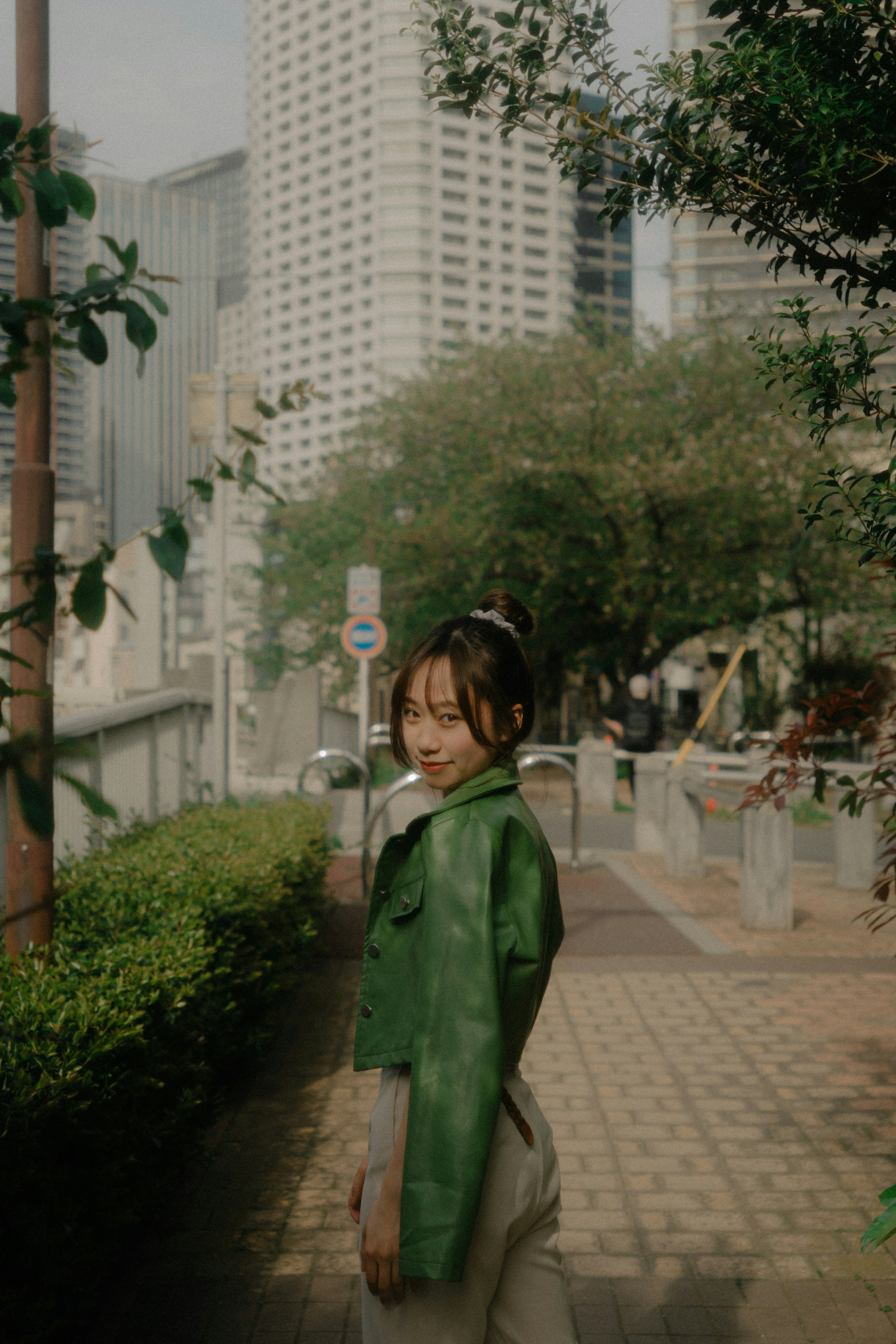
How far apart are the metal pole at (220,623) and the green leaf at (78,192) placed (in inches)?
338

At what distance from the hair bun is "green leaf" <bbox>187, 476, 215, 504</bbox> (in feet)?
2.10

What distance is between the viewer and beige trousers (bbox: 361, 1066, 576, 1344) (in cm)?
182

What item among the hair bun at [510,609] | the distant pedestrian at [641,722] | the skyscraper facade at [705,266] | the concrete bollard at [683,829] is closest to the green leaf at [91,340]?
the hair bun at [510,609]

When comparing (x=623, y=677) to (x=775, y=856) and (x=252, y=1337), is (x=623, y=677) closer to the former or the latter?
(x=775, y=856)

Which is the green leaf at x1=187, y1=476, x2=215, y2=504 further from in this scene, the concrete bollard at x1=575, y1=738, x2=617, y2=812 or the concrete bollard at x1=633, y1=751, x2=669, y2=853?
the concrete bollard at x1=575, y1=738, x2=617, y2=812

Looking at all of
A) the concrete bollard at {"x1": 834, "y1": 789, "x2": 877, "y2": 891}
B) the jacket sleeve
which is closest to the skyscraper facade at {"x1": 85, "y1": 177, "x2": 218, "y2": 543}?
the jacket sleeve

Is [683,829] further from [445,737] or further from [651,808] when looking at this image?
[445,737]

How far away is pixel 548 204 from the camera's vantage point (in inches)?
5394

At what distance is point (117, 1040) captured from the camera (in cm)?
287

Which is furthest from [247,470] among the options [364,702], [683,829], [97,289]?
[364,702]

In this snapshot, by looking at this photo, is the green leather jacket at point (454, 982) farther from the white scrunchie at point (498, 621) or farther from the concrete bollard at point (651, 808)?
the concrete bollard at point (651, 808)

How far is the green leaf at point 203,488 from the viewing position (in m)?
1.73

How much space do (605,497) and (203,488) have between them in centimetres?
1944

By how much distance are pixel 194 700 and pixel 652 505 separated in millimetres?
13559
